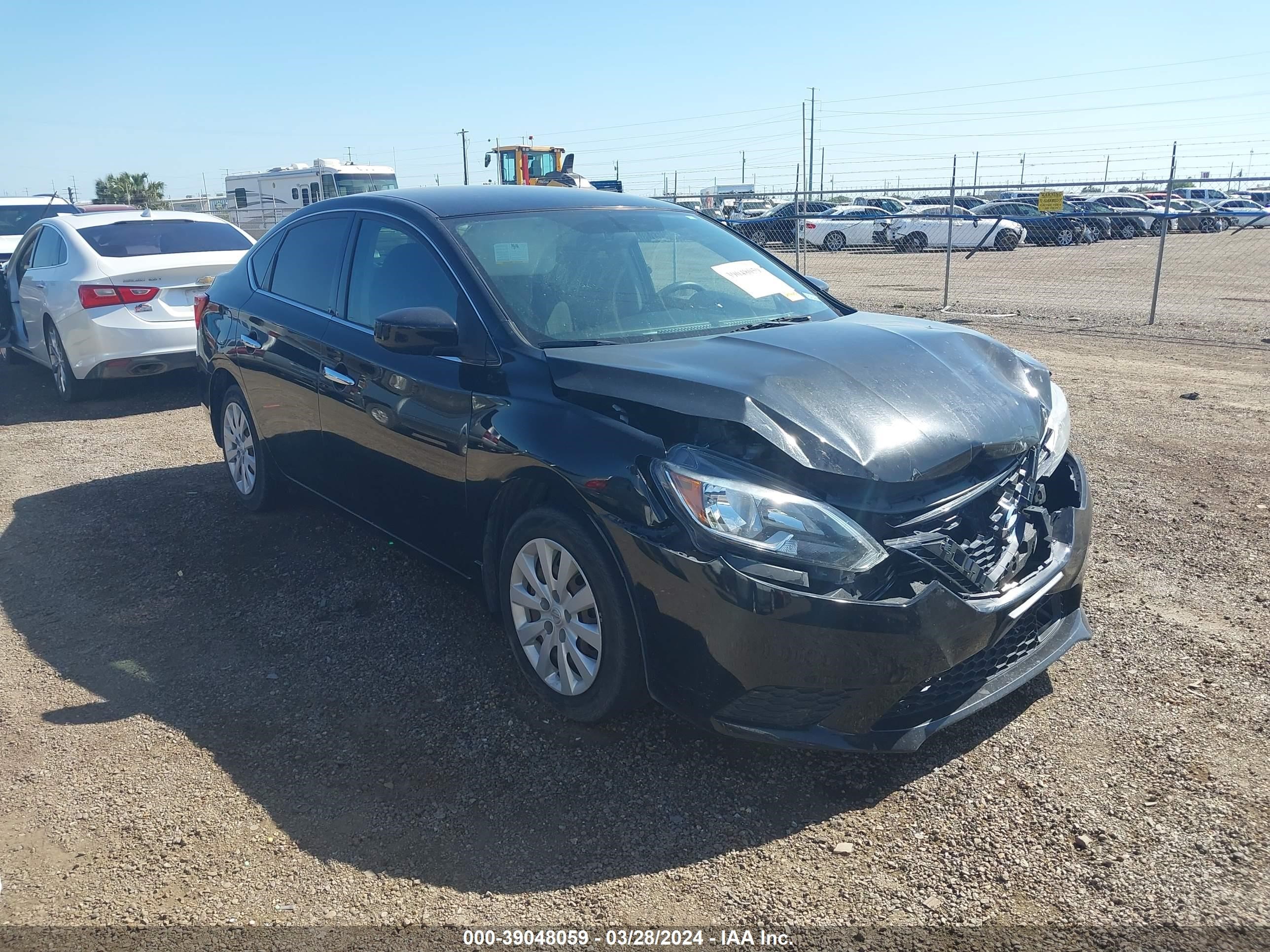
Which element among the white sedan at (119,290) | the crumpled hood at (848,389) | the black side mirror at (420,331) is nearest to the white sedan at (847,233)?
the white sedan at (119,290)

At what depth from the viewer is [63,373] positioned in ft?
28.3

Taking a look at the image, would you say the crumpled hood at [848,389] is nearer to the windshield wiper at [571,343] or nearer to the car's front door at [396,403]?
the windshield wiper at [571,343]

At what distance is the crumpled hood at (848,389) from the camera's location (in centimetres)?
290

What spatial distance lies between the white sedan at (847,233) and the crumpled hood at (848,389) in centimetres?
2357

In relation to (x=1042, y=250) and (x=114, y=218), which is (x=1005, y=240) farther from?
(x=114, y=218)

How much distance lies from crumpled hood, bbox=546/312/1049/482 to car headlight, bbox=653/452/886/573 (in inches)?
5.9

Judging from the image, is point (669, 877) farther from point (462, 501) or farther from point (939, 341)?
point (939, 341)

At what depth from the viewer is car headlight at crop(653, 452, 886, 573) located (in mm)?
2721

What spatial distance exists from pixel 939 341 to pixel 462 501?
1.89 meters

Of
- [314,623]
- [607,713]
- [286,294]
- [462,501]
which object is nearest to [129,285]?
[286,294]

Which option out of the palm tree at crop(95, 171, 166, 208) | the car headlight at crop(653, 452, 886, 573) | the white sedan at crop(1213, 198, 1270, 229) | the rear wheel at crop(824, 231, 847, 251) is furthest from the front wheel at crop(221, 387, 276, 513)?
the palm tree at crop(95, 171, 166, 208)

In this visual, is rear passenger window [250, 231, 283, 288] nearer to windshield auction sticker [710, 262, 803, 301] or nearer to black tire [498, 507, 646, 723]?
windshield auction sticker [710, 262, 803, 301]

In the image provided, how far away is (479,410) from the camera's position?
353cm

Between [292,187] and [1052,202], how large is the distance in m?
28.4
